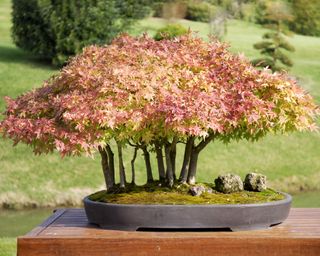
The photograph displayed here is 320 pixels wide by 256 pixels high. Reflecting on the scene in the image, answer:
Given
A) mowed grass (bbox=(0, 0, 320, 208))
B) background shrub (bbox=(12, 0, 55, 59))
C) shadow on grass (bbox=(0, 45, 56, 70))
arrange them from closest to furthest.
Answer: mowed grass (bbox=(0, 0, 320, 208)) < background shrub (bbox=(12, 0, 55, 59)) < shadow on grass (bbox=(0, 45, 56, 70))

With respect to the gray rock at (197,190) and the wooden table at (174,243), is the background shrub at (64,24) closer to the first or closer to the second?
the gray rock at (197,190)

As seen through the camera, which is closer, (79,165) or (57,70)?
(79,165)

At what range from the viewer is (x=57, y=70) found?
73.2 feet

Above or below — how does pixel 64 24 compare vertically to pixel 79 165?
above

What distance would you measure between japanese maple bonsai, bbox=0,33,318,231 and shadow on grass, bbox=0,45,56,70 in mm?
15386

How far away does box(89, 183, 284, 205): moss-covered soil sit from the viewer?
7.01m

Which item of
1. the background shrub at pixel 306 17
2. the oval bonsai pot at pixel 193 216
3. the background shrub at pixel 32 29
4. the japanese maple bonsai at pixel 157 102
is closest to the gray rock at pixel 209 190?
the japanese maple bonsai at pixel 157 102

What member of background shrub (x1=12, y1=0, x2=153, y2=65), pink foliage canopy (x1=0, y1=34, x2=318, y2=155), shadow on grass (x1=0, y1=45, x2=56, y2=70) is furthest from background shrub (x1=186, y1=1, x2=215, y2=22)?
pink foliage canopy (x1=0, y1=34, x2=318, y2=155)

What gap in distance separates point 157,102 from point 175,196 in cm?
88

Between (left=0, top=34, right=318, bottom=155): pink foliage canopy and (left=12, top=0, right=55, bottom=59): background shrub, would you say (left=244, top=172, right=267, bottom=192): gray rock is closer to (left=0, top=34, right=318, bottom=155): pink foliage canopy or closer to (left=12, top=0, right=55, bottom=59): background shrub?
(left=0, top=34, right=318, bottom=155): pink foliage canopy

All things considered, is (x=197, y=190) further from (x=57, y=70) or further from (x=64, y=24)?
(x=57, y=70)

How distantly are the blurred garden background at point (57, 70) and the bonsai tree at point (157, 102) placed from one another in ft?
10.8

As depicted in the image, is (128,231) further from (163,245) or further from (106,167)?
(106,167)

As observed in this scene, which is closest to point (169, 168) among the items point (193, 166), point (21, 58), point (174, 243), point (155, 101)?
point (193, 166)
